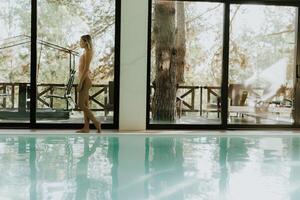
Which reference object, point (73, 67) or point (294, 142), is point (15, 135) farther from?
point (294, 142)

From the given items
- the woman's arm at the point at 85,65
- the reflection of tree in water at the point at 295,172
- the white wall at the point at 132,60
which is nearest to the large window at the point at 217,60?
the white wall at the point at 132,60

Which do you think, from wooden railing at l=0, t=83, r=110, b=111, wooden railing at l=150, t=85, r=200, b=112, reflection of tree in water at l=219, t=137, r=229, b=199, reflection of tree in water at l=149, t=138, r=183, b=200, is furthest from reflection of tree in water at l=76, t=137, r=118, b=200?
wooden railing at l=150, t=85, r=200, b=112

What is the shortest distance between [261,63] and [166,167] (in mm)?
4258

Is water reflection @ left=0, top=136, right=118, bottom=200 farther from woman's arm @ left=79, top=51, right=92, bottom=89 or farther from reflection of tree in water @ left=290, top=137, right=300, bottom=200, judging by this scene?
reflection of tree in water @ left=290, top=137, right=300, bottom=200

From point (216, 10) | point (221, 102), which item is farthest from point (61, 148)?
point (216, 10)

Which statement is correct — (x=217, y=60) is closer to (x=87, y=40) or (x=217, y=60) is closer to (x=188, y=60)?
(x=188, y=60)

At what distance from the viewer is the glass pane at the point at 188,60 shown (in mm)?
7840

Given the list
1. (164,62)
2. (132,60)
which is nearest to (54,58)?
(132,60)

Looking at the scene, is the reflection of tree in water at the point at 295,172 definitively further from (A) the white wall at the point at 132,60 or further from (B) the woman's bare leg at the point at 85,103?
(B) the woman's bare leg at the point at 85,103

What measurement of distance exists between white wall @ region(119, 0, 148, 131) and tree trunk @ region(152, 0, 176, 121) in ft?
1.22

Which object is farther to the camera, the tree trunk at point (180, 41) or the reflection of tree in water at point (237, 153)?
the tree trunk at point (180, 41)

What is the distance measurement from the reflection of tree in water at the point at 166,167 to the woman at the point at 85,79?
115 cm

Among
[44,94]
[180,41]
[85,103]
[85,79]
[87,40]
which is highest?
[180,41]

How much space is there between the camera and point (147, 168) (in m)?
4.52
